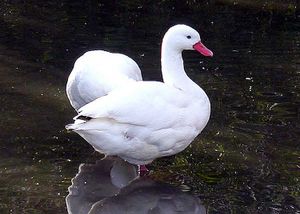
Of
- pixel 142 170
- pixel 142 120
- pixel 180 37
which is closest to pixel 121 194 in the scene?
pixel 142 170

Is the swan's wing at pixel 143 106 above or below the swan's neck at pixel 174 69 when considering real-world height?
below

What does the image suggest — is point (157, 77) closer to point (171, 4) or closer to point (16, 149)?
point (16, 149)

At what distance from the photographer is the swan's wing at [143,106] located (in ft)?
18.4

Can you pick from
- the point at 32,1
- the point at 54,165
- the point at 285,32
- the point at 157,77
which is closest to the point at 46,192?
the point at 54,165

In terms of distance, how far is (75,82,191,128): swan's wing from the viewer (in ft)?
18.4

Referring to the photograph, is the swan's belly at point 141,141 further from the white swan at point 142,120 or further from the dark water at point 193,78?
the dark water at point 193,78

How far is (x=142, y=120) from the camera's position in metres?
5.64

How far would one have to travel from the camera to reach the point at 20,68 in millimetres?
8289

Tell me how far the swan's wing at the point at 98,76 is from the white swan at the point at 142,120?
40 centimetres

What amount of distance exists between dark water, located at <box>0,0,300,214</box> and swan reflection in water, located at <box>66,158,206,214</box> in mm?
75

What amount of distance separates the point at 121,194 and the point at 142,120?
549 mm

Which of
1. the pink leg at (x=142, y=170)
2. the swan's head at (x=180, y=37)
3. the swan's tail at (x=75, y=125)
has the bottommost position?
the pink leg at (x=142, y=170)

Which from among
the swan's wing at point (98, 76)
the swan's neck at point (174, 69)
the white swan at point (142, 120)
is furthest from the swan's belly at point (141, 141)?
the swan's wing at point (98, 76)

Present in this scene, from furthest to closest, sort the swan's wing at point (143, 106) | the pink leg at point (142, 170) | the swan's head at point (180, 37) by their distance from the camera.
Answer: the swan's head at point (180, 37), the pink leg at point (142, 170), the swan's wing at point (143, 106)
